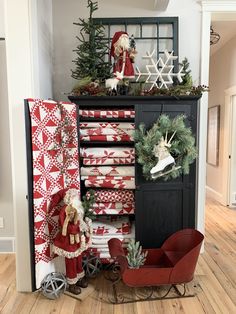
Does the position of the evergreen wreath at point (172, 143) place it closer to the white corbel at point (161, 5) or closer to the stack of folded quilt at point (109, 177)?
the stack of folded quilt at point (109, 177)

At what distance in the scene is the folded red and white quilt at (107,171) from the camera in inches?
95.7

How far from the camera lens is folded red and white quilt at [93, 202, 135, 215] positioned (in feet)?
8.12

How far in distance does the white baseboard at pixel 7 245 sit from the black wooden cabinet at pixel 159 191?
4.83ft

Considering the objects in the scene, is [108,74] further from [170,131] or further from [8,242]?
[8,242]

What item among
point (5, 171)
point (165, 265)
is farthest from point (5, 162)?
point (165, 265)

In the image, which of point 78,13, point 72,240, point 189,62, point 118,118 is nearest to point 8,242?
point 72,240

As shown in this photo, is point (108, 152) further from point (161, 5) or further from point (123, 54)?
point (161, 5)

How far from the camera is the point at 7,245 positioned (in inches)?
116

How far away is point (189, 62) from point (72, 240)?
6.88 feet

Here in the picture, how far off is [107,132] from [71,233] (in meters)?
0.94

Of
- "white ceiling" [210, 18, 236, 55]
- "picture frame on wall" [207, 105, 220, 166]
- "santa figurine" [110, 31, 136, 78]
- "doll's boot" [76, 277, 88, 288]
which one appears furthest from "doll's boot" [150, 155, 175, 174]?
"picture frame on wall" [207, 105, 220, 166]

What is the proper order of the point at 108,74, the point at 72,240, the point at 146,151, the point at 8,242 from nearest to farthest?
the point at 72,240 < the point at 146,151 < the point at 108,74 < the point at 8,242

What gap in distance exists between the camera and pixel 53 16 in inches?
107

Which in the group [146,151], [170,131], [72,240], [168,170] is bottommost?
[72,240]
